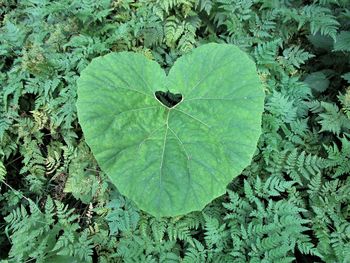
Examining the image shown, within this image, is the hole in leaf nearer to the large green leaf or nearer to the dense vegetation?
the dense vegetation

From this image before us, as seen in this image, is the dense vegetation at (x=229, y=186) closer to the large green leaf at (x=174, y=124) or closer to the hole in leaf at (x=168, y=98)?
the hole in leaf at (x=168, y=98)

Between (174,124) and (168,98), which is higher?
(168,98)

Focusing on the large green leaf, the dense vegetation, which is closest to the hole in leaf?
the dense vegetation

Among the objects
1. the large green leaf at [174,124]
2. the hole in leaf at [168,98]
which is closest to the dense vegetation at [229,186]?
the hole in leaf at [168,98]

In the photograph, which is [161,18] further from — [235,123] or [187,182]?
[187,182]

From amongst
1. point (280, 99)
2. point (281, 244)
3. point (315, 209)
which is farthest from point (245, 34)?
point (281, 244)
